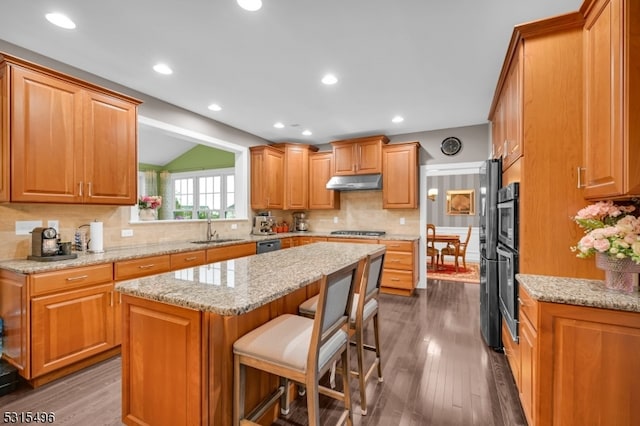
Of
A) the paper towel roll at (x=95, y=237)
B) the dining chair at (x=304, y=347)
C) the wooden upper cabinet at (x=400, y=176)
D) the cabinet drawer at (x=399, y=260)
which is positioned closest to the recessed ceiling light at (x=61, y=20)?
the paper towel roll at (x=95, y=237)

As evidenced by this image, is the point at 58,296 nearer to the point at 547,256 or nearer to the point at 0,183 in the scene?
the point at 0,183

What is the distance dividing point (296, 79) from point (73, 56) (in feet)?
6.40

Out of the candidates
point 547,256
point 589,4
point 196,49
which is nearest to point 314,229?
point 196,49

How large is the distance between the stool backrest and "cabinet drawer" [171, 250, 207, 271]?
218 cm

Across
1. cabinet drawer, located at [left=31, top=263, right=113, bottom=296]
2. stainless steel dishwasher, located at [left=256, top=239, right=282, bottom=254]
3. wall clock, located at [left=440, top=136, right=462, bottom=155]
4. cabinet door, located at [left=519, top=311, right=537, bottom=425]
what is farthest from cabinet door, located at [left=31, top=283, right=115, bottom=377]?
wall clock, located at [left=440, top=136, right=462, bottom=155]

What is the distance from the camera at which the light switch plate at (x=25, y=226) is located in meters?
2.39

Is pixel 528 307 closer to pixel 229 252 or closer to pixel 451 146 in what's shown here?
pixel 229 252

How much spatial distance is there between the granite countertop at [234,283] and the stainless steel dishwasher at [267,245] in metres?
2.07

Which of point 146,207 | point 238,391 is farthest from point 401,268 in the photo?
point 146,207

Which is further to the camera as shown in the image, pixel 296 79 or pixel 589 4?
pixel 296 79

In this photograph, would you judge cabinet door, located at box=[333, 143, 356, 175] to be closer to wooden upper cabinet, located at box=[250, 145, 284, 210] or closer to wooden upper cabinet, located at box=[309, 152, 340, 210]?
wooden upper cabinet, located at box=[309, 152, 340, 210]

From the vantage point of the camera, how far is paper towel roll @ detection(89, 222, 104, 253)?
A: 2.64 m

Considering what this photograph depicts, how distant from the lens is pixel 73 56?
2516 mm

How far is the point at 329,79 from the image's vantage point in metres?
2.94
